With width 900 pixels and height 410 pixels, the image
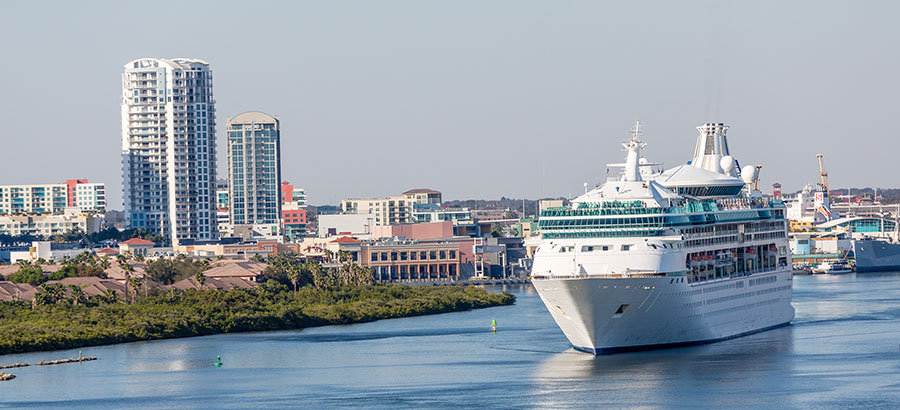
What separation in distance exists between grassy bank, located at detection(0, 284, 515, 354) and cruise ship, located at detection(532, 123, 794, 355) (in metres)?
28.3

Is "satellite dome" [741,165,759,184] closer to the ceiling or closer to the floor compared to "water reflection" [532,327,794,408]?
closer to the ceiling

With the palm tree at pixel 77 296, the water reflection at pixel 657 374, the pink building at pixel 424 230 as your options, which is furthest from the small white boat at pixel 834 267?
the water reflection at pixel 657 374

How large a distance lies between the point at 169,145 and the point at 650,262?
12721cm

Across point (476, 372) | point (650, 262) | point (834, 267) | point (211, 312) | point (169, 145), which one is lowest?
point (476, 372)

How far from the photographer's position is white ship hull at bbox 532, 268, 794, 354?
2557 inches

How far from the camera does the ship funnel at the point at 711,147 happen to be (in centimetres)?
8694

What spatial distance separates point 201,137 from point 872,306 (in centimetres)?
10787

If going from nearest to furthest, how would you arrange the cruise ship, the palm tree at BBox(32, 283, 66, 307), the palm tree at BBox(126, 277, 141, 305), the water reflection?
the water reflection, the cruise ship, the palm tree at BBox(32, 283, 66, 307), the palm tree at BBox(126, 277, 141, 305)

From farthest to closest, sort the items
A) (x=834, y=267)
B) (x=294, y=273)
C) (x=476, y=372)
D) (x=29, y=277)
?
(x=834, y=267) < (x=294, y=273) < (x=29, y=277) < (x=476, y=372)

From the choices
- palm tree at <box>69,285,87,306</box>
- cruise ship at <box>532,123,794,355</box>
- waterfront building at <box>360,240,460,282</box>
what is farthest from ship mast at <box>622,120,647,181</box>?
waterfront building at <box>360,240,460,282</box>

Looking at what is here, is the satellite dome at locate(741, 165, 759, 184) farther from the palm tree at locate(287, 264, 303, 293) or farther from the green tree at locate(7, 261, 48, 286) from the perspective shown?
the green tree at locate(7, 261, 48, 286)

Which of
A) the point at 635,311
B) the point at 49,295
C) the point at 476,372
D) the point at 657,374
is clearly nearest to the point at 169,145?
the point at 49,295

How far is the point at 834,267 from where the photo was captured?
17212cm

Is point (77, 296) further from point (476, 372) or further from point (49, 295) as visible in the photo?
point (476, 372)
